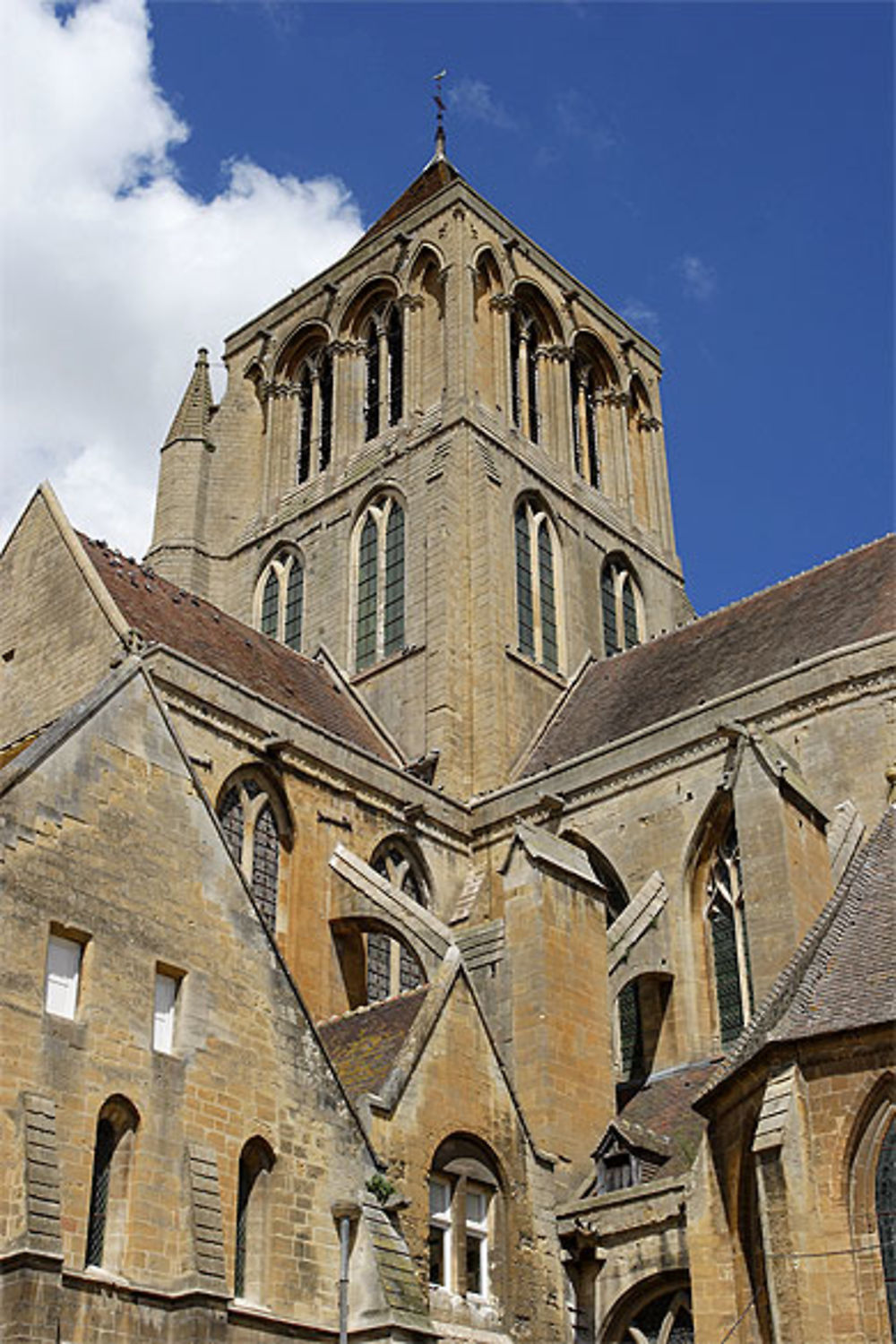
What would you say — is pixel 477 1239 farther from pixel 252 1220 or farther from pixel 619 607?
pixel 619 607

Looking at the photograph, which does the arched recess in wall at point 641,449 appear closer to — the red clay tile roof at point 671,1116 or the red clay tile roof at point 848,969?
the red clay tile roof at point 671,1116

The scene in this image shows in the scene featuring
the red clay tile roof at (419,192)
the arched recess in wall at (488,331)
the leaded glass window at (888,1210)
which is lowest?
the leaded glass window at (888,1210)

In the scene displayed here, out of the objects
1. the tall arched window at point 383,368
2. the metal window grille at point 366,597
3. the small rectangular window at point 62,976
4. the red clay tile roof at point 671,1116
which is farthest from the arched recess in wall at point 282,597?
the small rectangular window at point 62,976

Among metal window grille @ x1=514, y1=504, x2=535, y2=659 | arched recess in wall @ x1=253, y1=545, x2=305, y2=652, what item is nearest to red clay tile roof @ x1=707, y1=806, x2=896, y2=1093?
metal window grille @ x1=514, y1=504, x2=535, y2=659

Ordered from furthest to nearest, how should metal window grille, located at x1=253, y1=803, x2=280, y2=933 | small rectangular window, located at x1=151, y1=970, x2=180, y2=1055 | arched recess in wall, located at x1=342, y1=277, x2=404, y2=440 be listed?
arched recess in wall, located at x1=342, y1=277, x2=404, y2=440, metal window grille, located at x1=253, y1=803, x2=280, y2=933, small rectangular window, located at x1=151, y1=970, x2=180, y2=1055

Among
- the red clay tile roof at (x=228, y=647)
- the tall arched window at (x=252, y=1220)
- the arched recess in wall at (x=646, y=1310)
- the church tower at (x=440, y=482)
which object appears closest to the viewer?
the tall arched window at (x=252, y=1220)

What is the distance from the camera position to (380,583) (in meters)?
31.0

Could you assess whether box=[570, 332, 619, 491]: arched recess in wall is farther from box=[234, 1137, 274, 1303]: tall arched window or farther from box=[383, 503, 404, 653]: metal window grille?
box=[234, 1137, 274, 1303]: tall arched window

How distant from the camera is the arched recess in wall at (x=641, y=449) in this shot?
3578 cm

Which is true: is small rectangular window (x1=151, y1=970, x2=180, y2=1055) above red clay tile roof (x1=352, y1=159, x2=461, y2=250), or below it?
below

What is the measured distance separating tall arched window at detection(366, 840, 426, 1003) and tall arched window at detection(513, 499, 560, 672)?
245 inches

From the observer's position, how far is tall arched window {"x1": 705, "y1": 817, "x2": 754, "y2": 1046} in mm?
21859

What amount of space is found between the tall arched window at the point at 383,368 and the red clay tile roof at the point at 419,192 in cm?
Result: 217

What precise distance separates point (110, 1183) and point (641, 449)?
26808mm
